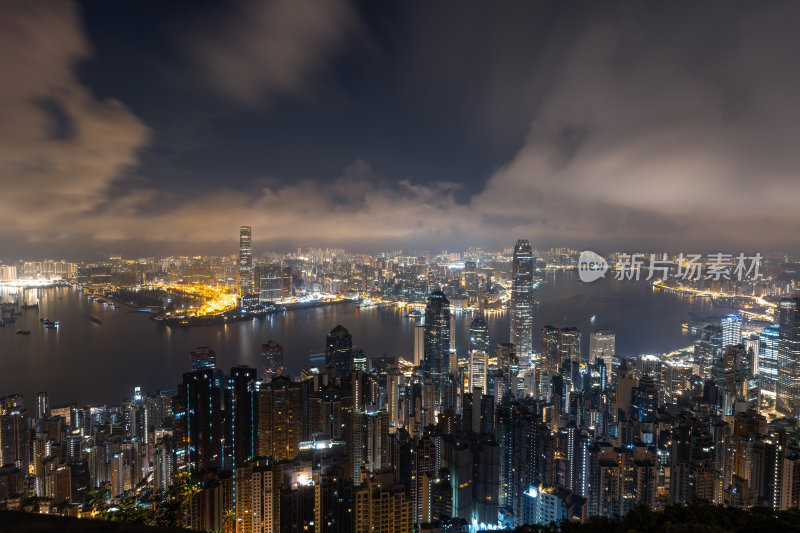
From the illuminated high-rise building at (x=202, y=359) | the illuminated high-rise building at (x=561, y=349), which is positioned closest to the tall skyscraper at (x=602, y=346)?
the illuminated high-rise building at (x=561, y=349)

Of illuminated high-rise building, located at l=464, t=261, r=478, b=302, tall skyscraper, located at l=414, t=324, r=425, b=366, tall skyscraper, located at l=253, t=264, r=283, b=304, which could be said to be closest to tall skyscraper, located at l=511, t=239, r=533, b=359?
illuminated high-rise building, located at l=464, t=261, r=478, b=302

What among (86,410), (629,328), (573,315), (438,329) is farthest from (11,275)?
(629,328)

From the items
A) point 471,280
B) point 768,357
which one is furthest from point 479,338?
point 471,280

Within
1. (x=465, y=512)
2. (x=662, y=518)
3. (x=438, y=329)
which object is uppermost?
(x=662, y=518)

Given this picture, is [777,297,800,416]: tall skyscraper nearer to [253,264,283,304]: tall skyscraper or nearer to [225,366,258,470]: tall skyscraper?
[225,366,258,470]: tall skyscraper

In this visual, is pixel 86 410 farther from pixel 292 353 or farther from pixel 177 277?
pixel 177 277
